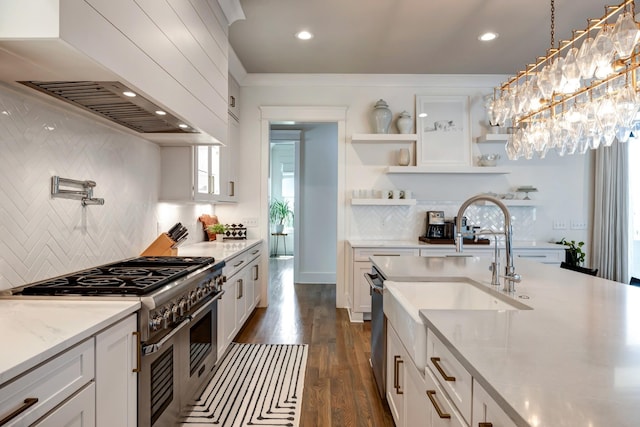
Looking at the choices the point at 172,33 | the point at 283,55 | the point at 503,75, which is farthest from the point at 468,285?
the point at 503,75

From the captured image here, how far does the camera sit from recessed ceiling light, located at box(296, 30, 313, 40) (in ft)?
11.0

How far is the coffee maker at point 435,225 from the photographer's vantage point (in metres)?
4.35

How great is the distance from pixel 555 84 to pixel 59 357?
2672mm

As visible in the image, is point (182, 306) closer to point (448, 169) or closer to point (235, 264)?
point (235, 264)

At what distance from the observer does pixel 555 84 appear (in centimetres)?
209

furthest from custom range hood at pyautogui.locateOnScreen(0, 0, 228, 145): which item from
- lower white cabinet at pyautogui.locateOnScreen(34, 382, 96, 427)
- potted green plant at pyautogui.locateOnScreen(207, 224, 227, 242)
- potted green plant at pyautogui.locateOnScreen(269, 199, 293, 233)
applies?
potted green plant at pyautogui.locateOnScreen(269, 199, 293, 233)

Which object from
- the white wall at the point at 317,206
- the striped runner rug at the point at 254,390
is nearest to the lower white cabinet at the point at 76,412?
the striped runner rug at the point at 254,390

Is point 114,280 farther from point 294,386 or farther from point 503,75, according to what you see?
point 503,75

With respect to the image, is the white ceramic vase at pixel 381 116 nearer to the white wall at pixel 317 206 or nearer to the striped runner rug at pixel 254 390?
the white wall at pixel 317 206

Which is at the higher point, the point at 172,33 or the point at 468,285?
the point at 172,33

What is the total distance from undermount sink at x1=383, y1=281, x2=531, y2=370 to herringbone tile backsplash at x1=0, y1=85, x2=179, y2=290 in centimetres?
176

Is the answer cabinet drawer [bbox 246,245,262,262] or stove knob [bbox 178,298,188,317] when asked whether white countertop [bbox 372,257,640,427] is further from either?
cabinet drawer [bbox 246,245,262,262]

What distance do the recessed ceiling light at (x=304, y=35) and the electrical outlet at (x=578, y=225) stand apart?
3.98m

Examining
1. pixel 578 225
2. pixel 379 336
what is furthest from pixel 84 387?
pixel 578 225
